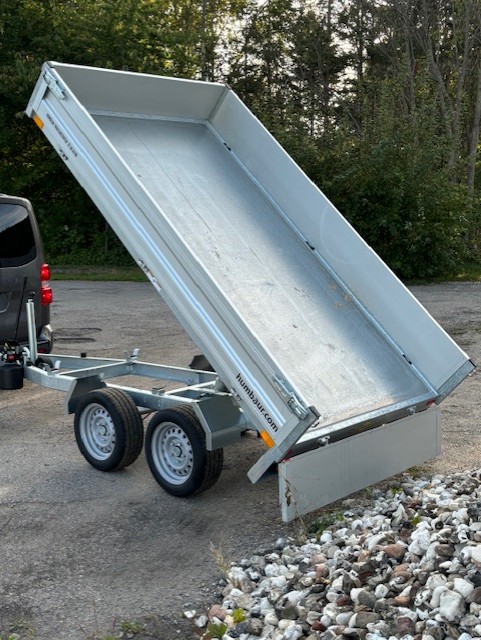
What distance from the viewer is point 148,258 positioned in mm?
5875

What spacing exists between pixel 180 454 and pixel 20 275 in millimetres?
3356

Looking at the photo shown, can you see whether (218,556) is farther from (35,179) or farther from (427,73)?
(35,179)

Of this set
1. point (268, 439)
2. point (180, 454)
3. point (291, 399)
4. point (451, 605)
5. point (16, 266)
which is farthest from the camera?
point (16, 266)

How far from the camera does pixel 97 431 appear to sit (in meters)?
6.61

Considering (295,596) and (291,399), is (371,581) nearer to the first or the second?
(295,596)

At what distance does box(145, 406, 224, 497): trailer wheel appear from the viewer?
579 cm

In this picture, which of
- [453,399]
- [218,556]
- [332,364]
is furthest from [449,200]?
[218,556]

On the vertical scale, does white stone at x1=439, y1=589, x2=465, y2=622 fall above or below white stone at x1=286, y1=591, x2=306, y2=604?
above

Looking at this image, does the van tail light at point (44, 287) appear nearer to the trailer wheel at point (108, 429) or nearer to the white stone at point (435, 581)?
the trailer wheel at point (108, 429)

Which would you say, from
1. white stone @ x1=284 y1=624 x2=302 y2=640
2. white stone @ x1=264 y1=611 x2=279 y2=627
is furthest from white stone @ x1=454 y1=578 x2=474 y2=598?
white stone @ x1=264 y1=611 x2=279 y2=627

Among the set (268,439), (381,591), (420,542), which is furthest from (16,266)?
(381,591)

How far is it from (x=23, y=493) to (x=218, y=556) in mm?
2042

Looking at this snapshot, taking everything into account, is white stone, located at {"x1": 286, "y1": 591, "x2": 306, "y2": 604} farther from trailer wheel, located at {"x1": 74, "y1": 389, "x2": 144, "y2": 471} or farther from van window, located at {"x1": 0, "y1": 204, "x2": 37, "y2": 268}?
van window, located at {"x1": 0, "y1": 204, "x2": 37, "y2": 268}

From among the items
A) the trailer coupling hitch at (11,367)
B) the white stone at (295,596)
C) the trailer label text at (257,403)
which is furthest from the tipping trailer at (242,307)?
the white stone at (295,596)
